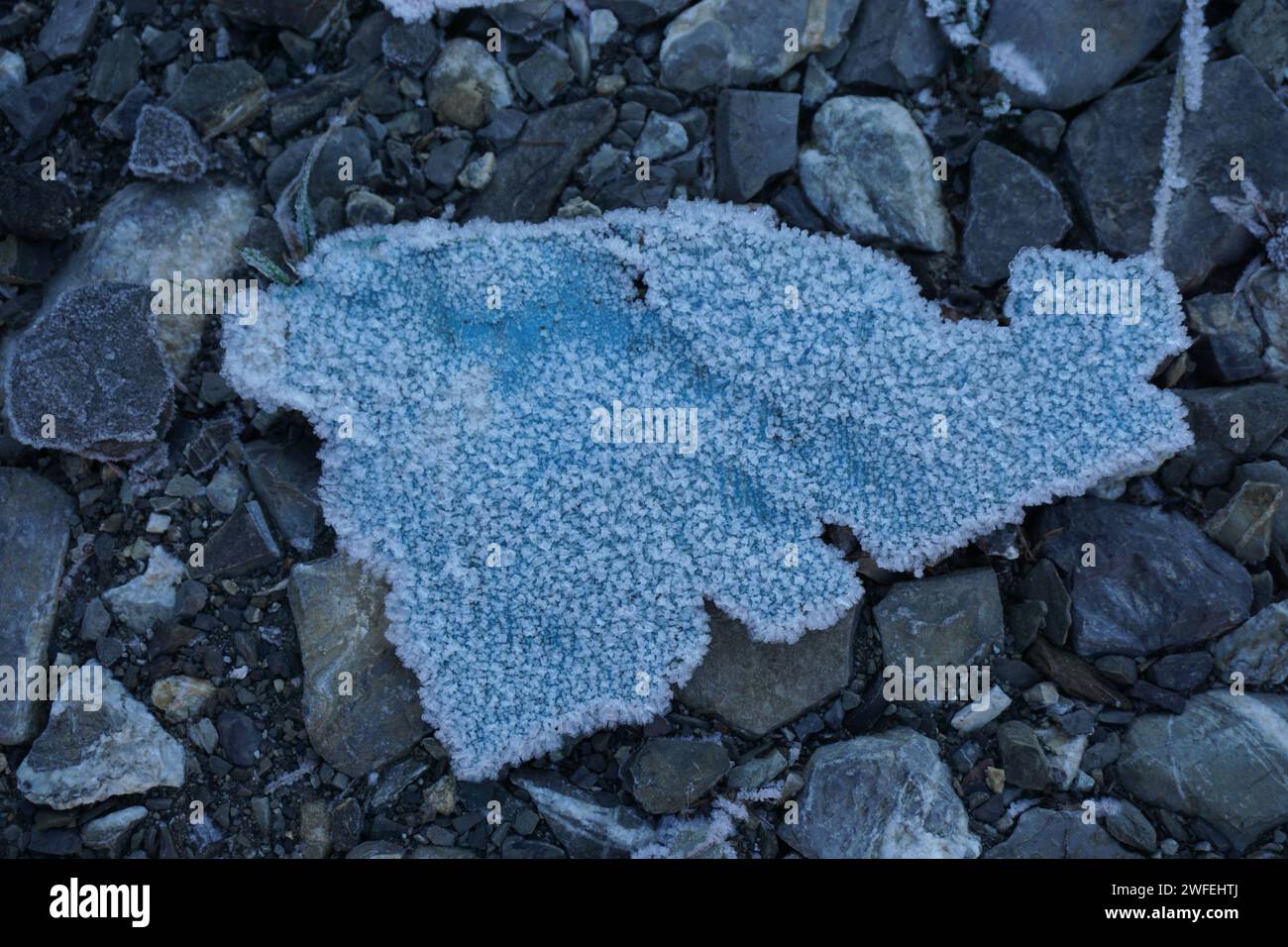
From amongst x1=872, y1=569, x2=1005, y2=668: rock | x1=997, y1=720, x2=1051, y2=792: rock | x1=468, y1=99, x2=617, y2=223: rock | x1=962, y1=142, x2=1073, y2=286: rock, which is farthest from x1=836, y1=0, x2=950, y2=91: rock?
x1=997, y1=720, x2=1051, y2=792: rock

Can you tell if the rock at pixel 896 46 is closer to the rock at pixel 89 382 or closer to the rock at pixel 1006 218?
the rock at pixel 1006 218

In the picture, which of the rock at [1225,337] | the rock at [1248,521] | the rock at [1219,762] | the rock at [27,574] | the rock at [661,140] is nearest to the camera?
the rock at [1219,762]

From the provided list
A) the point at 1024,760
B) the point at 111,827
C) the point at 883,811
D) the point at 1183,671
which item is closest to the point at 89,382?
the point at 111,827

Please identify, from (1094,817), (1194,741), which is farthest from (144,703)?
(1194,741)

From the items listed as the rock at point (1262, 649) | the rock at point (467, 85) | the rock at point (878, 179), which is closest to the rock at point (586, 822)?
the rock at point (1262, 649)

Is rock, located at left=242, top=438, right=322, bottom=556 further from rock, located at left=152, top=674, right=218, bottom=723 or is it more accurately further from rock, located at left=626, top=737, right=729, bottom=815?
rock, located at left=626, top=737, right=729, bottom=815

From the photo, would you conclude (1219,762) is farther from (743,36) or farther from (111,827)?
(111,827)

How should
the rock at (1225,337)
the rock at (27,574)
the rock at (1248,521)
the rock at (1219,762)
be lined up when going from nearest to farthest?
the rock at (1219,762)
the rock at (27,574)
the rock at (1248,521)
the rock at (1225,337)
